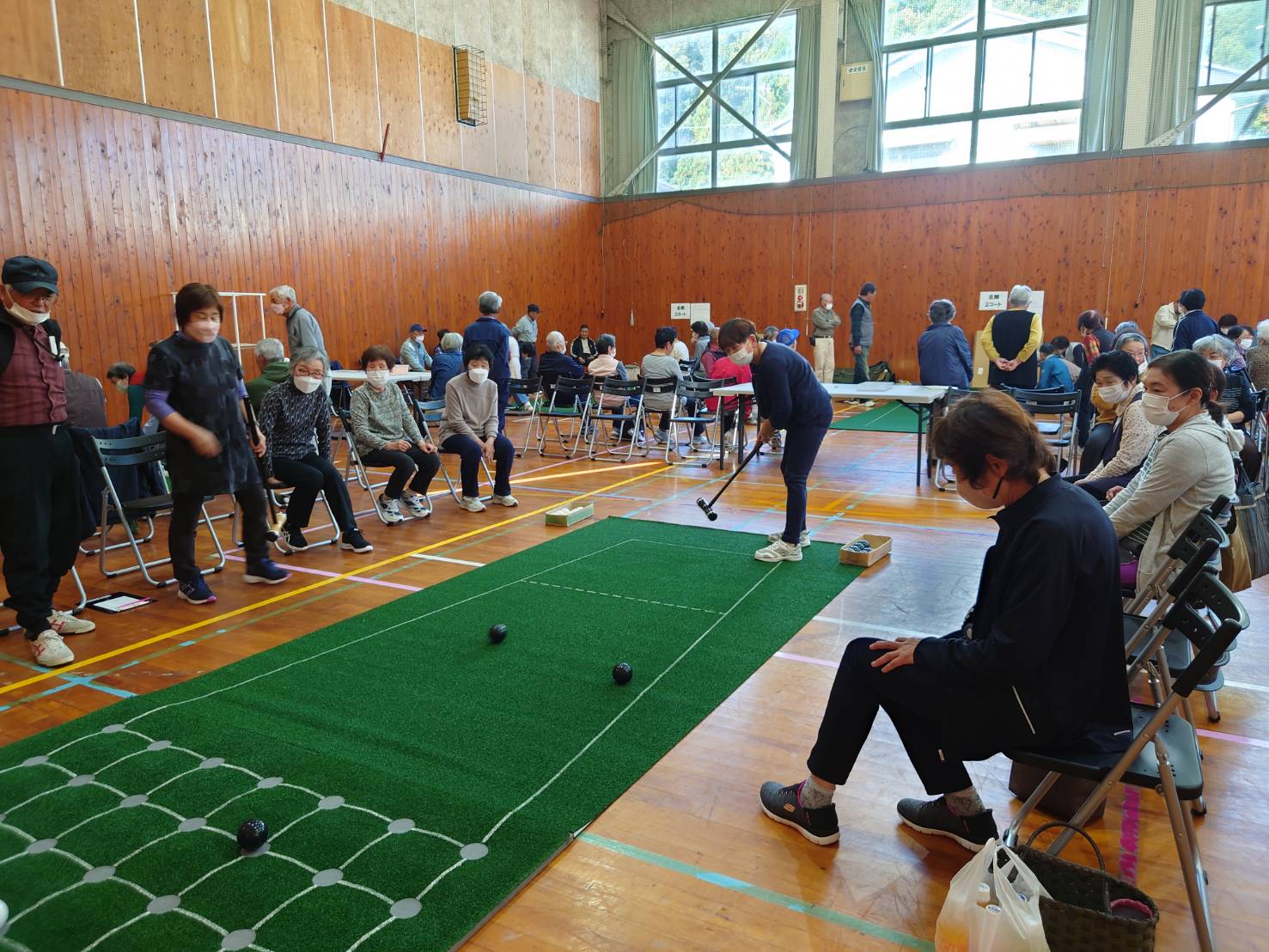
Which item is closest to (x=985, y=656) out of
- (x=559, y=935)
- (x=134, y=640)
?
(x=559, y=935)

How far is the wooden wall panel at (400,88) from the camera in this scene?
38.0 ft

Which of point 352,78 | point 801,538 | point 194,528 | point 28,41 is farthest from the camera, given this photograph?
point 352,78

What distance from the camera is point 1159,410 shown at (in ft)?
10.5

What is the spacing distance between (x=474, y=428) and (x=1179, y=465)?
4838mm

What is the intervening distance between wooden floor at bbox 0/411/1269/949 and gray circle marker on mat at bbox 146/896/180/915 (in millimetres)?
769

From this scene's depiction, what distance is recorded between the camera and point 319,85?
1079cm

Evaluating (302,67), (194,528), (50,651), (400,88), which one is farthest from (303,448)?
(400,88)

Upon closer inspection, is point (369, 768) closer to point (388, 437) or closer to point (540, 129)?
point (388, 437)

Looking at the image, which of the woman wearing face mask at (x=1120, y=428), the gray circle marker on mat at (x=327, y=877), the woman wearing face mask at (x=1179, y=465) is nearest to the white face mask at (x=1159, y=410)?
the woman wearing face mask at (x=1179, y=465)

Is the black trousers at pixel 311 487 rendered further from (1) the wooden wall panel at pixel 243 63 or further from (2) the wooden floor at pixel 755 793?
(1) the wooden wall panel at pixel 243 63

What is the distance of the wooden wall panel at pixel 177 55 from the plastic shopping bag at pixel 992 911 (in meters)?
10.4

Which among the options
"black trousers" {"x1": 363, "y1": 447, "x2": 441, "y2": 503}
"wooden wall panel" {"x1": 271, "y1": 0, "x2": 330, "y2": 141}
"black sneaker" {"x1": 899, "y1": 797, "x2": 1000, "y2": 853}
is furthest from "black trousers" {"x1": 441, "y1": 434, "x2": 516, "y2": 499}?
"wooden wall panel" {"x1": 271, "y1": 0, "x2": 330, "y2": 141}

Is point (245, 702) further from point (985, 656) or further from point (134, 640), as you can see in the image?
point (985, 656)

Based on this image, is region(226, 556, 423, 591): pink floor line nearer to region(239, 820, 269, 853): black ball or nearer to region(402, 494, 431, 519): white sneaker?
region(402, 494, 431, 519): white sneaker
